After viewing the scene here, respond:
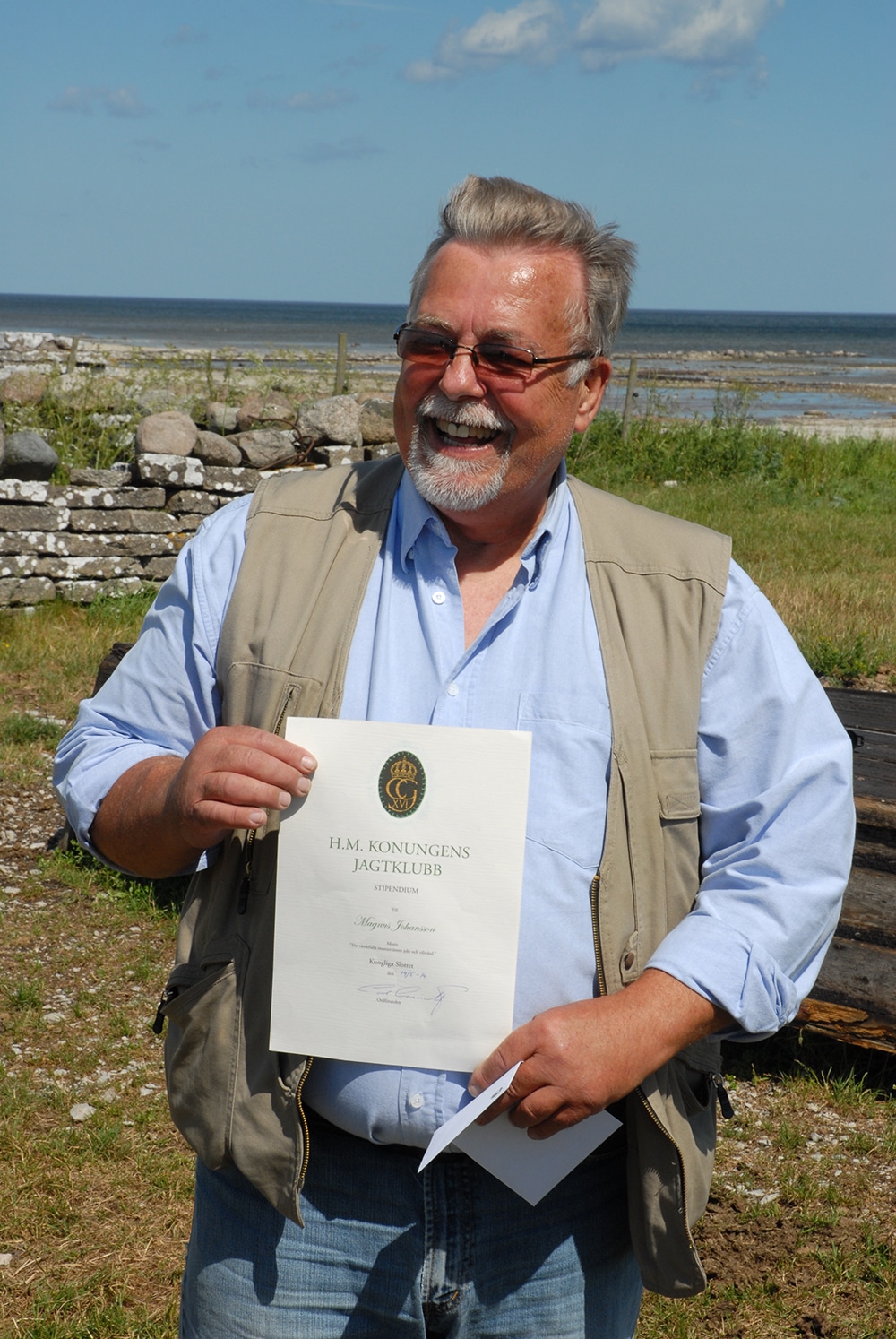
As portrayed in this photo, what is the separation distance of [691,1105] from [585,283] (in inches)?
49.2

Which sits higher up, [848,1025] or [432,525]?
[432,525]

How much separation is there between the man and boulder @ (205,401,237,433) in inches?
344

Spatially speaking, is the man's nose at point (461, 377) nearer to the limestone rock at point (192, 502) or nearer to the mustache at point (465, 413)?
the mustache at point (465, 413)

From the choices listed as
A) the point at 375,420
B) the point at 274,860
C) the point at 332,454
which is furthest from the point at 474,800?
the point at 375,420

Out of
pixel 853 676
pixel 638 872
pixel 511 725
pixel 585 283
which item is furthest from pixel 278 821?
→ pixel 853 676

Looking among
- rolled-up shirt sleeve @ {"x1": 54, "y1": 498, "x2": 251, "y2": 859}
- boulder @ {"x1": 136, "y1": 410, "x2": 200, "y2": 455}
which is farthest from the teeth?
boulder @ {"x1": 136, "y1": 410, "x2": 200, "y2": 455}

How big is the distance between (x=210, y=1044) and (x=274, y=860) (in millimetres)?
271

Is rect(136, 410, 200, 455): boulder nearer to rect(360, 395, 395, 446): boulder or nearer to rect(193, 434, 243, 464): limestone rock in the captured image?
rect(193, 434, 243, 464): limestone rock

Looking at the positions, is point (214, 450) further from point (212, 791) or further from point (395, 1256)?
point (395, 1256)

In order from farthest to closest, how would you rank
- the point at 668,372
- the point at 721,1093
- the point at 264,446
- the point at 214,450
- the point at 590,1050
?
the point at 668,372, the point at 264,446, the point at 214,450, the point at 721,1093, the point at 590,1050

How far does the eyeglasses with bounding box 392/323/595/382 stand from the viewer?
1.77m

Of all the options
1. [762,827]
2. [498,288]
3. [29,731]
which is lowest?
[29,731]

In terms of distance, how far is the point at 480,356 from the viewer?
1.77 m

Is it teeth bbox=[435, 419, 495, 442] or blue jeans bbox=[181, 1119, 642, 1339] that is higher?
teeth bbox=[435, 419, 495, 442]
